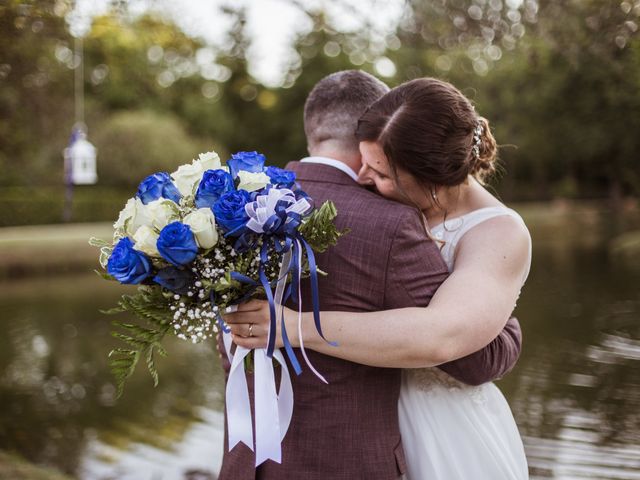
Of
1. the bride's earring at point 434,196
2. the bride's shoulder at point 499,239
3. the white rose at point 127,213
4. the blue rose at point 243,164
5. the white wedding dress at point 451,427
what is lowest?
the white wedding dress at point 451,427

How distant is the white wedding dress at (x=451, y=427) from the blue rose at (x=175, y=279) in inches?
32.0

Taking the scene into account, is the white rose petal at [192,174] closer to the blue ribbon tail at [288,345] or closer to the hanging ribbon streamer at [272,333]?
the hanging ribbon streamer at [272,333]

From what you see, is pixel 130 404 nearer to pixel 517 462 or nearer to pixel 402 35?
pixel 402 35

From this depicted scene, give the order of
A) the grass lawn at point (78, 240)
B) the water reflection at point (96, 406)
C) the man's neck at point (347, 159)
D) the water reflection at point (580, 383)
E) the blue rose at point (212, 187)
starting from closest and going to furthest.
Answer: the blue rose at point (212, 187) → the man's neck at point (347, 159) → the water reflection at point (580, 383) → the water reflection at point (96, 406) → the grass lawn at point (78, 240)

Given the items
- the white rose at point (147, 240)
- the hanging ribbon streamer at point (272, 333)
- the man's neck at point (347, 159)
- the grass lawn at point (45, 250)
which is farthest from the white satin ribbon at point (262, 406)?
the grass lawn at point (45, 250)

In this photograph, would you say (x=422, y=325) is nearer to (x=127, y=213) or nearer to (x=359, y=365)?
(x=359, y=365)

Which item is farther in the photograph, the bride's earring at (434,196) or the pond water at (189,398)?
the pond water at (189,398)

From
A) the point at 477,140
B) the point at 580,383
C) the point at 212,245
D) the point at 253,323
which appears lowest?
the point at 580,383

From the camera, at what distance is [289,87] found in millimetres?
37812

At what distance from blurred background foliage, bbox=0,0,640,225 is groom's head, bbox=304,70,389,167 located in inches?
29.2

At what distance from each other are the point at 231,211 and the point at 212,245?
104 millimetres

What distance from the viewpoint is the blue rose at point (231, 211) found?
177cm

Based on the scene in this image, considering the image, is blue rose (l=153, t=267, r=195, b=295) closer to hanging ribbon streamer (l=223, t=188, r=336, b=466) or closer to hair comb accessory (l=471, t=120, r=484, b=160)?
hanging ribbon streamer (l=223, t=188, r=336, b=466)

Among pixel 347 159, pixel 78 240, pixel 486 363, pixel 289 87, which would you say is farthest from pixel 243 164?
pixel 289 87
